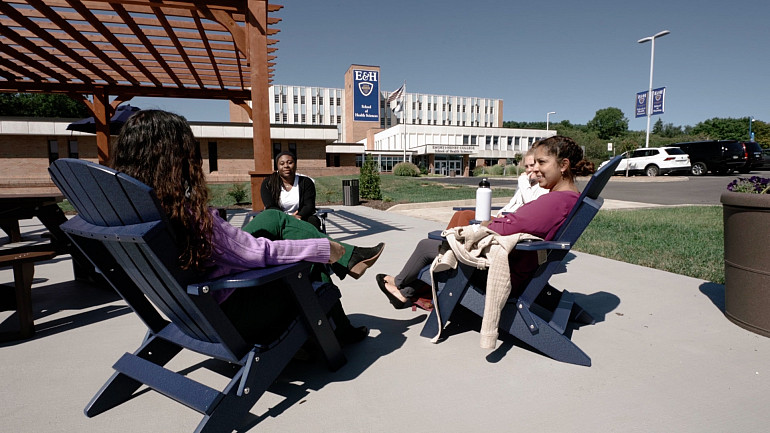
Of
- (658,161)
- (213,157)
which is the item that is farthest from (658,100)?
(213,157)

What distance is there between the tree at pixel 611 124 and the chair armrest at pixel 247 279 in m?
105

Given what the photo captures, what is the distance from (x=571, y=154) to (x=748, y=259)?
1.44 metres

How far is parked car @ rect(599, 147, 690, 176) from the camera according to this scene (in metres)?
23.8

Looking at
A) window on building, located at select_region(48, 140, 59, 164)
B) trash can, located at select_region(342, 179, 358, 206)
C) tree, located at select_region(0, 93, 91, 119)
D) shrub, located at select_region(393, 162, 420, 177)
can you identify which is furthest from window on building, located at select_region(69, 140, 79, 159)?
trash can, located at select_region(342, 179, 358, 206)

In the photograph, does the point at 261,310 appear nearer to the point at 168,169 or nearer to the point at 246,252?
the point at 246,252

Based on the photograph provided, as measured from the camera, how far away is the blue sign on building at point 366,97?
68.1m

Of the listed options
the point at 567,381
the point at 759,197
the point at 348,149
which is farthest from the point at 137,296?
the point at 348,149

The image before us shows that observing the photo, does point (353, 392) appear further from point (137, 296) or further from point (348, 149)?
point (348, 149)

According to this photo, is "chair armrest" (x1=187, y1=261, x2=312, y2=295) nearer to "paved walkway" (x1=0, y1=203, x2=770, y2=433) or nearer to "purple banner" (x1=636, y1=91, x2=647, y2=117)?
"paved walkway" (x1=0, y1=203, x2=770, y2=433)

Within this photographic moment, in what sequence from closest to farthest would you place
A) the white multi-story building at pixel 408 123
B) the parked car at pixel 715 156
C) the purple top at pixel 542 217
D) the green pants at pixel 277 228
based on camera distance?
the green pants at pixel 277 228, the purple top at pixel 542 217, the parked car at pixel 715 156, the white multi-story building at pixel 408 123

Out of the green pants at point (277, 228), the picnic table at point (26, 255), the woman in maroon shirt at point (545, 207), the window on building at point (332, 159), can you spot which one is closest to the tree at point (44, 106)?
the window on building at point (332, 159)

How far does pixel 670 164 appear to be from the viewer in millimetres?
24000

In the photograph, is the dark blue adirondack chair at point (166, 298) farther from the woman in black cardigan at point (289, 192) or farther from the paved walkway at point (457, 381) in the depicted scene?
the woman in black cardigan at point (289, 192)

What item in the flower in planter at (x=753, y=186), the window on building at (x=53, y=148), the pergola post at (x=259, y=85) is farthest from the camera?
the window on building at (x=53, y=148)
